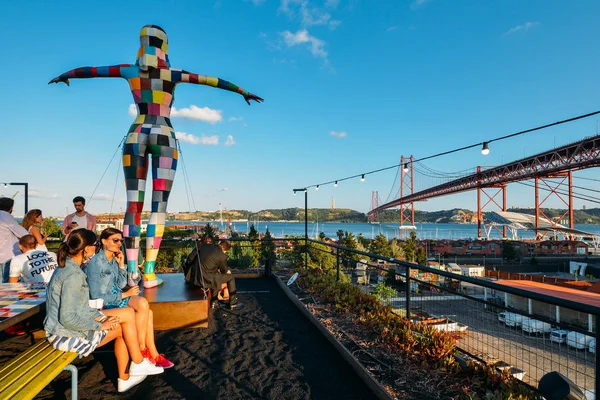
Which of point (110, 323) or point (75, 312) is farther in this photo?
point (110, 323)

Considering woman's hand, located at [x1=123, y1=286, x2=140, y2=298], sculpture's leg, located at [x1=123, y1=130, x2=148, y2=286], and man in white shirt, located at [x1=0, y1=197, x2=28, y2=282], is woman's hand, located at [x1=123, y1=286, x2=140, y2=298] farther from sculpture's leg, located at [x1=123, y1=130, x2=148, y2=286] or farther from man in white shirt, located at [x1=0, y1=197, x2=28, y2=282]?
man in white shirt, located at [x1=0, y1=197, x2=28, y2=282]

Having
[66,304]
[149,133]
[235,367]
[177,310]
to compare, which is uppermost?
[149,133]

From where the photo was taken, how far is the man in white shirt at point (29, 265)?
11.8 feet

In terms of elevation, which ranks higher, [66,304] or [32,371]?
[66,304]

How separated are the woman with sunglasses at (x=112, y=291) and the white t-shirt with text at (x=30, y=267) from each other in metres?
1.30

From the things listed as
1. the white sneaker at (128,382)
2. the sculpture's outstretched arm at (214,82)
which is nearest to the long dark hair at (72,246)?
the white sneaker at (128,382)

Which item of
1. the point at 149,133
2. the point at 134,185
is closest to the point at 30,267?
the point at 134,185

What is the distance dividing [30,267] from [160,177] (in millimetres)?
1588

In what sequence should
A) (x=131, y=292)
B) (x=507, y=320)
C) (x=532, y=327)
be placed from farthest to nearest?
(x=507, y=320)
(x=131, y=292)
(x=532, y=327)

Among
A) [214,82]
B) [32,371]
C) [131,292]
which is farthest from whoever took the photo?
[214,82]

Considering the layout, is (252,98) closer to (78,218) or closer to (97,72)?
(97,72)

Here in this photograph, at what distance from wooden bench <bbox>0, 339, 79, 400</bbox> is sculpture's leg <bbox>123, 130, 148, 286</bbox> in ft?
5.97

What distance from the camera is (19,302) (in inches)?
106

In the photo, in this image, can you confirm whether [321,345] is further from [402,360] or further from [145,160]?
[145,160]
